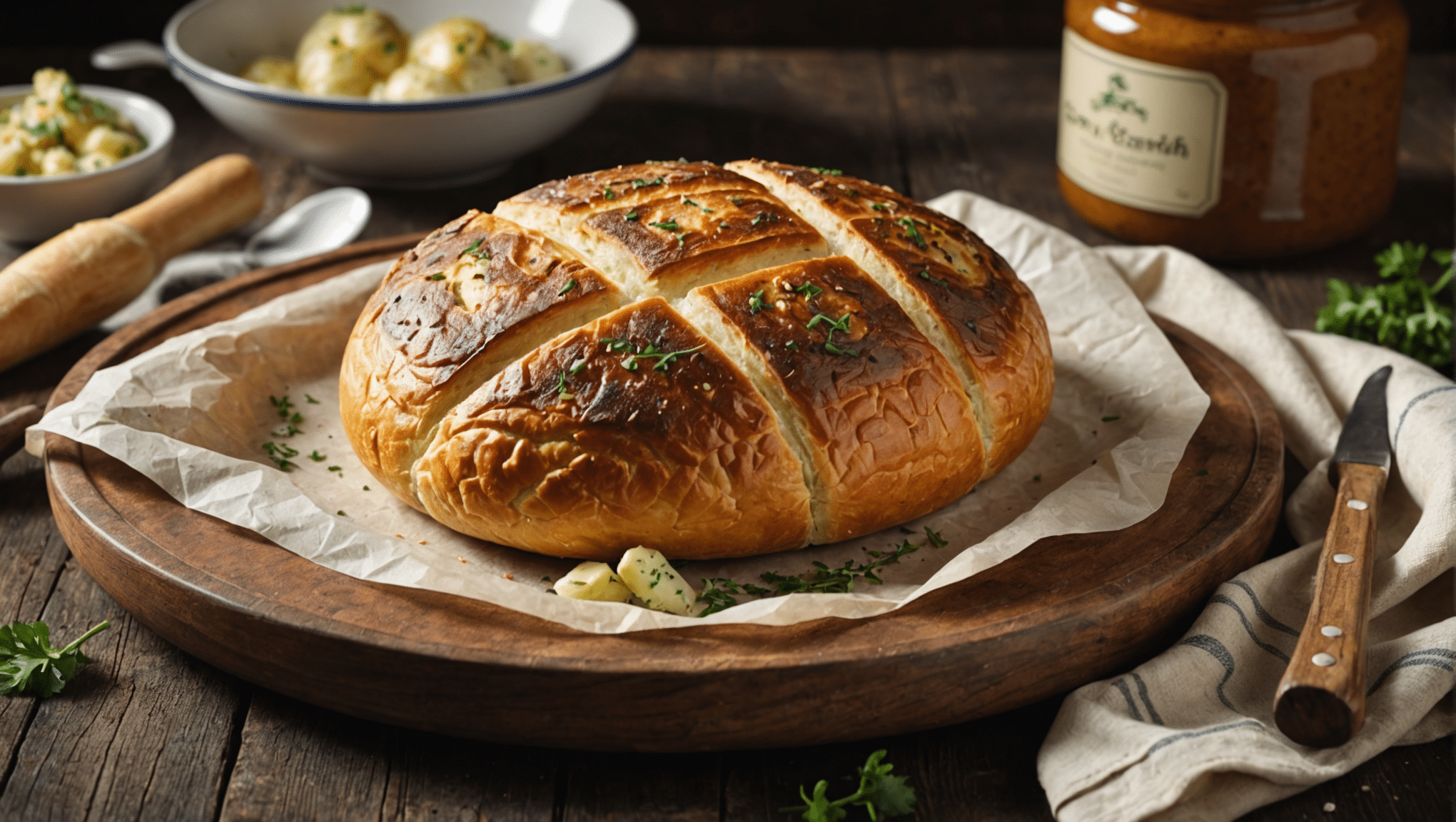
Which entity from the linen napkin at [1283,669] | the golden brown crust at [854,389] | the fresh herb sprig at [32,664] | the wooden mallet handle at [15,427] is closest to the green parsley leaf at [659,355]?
the golden brown crust at [854,389]

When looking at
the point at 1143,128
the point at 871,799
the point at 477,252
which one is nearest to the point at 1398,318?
the point at 1143,128

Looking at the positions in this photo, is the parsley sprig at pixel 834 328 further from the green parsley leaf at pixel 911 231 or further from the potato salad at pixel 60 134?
the potato salad at pixel 60 134

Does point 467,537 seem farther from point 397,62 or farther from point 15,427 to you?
point 397,62

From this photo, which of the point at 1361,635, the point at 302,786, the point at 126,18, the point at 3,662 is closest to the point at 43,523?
the point at 3,662

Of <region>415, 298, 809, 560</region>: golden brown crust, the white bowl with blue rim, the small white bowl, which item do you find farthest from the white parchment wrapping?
the small white bowl

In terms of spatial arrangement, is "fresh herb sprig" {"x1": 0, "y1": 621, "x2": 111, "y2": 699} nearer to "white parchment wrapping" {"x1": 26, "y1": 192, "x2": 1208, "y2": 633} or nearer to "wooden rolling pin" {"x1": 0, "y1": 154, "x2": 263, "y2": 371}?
"white parchment wrapping" {"x1": 26, "y1": 192, "x2": 1208, "y2": 633}
